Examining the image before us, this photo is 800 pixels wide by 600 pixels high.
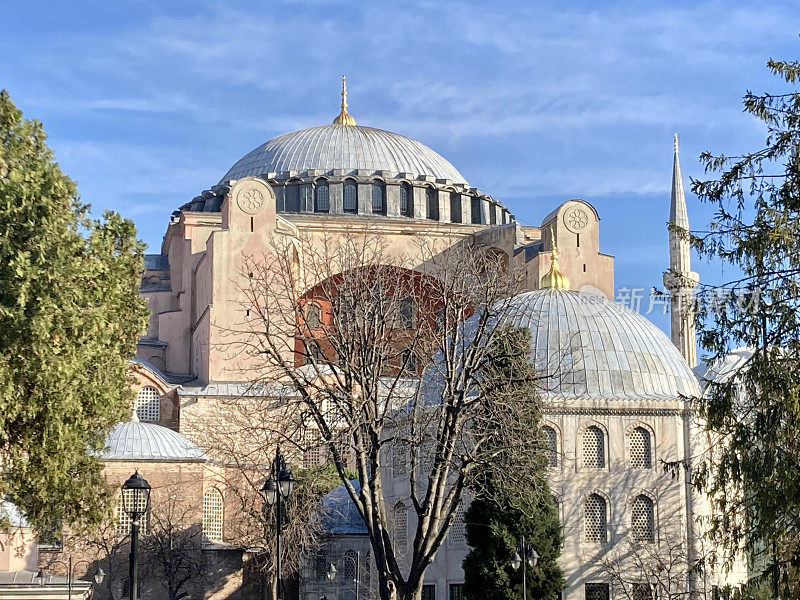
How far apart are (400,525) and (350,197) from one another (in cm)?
1960

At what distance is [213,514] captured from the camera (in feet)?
128

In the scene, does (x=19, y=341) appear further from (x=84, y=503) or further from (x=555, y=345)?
(x=555, y=345)

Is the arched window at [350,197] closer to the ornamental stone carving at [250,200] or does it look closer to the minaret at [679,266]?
the ornamental stone carving at [250,200]

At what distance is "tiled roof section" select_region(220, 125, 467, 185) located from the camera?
1986 inches

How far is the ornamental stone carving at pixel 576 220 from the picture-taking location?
4353 cm

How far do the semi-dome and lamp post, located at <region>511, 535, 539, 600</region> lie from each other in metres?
4.60

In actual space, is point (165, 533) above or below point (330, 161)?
below

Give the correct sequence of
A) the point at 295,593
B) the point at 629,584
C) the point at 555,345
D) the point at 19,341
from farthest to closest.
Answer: the point at 295,593 < the point at 555,345 < the point at 629,584 < the point at 19,341

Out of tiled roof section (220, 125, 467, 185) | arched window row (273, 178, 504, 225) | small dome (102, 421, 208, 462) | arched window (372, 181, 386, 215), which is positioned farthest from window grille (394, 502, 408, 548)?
tiled roof section (220, 125, 467, 185)

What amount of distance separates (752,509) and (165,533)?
24.4 m

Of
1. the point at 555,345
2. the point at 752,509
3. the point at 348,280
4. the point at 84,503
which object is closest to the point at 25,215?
the point at 84,503

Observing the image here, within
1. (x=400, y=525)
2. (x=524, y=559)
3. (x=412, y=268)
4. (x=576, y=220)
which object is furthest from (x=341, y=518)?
(x=524, y=559)

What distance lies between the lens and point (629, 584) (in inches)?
1119

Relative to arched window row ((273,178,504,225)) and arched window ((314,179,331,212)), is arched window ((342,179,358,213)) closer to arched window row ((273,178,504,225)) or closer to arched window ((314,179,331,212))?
arched window row ((273,178,504,225))
